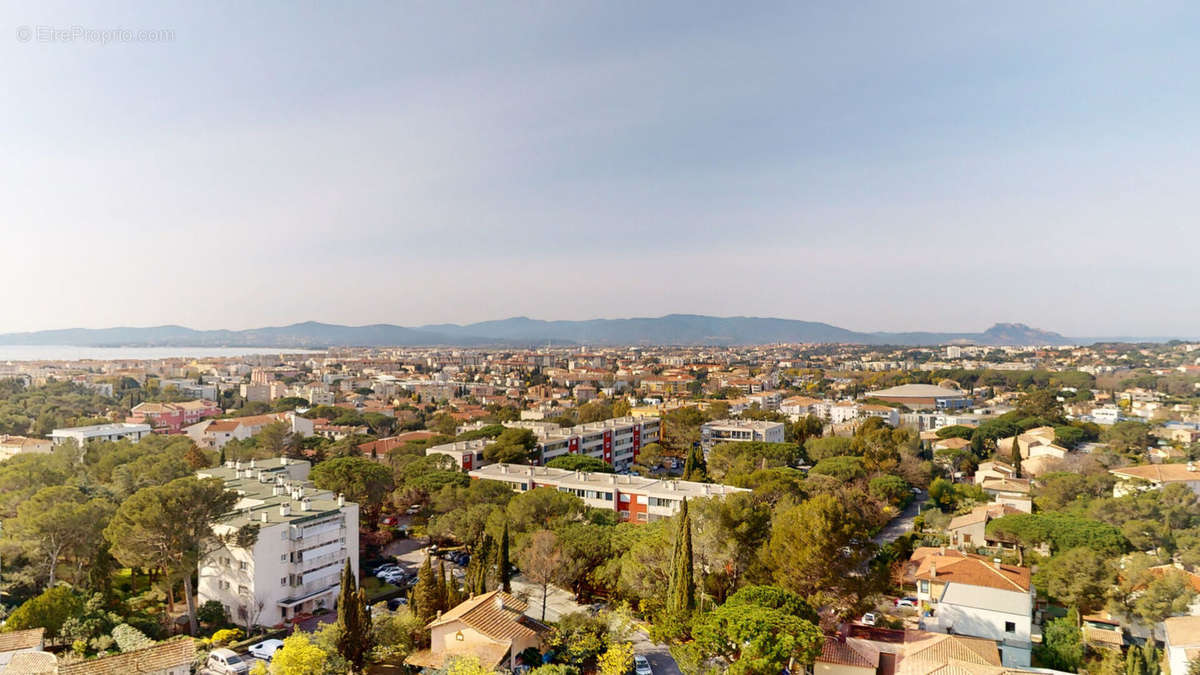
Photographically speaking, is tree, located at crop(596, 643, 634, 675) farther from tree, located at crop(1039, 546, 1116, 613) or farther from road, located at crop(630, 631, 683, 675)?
tree, located at crop(1039, 546, 1116, 613)

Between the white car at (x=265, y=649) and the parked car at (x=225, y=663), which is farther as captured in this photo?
the white car at (x=265, y=649)

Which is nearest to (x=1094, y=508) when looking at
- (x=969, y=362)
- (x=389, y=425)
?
(x=389, y=425)

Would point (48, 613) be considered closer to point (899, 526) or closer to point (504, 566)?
point (504, 566)

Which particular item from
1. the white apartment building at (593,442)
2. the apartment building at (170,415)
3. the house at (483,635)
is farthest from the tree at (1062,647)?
the apartment building at (170,415)

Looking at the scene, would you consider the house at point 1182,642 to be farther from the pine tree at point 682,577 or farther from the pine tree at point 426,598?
the pine tree at point 426,598

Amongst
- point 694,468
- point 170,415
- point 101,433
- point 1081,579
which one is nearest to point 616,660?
point 1081,579

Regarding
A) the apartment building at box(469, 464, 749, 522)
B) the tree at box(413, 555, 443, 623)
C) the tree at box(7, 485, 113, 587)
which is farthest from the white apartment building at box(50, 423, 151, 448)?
the tree at box(413, 555, 443, 623)
